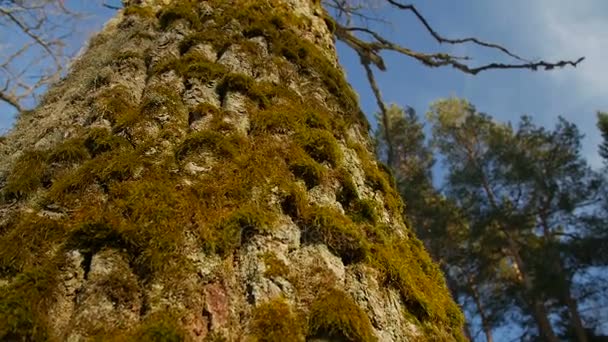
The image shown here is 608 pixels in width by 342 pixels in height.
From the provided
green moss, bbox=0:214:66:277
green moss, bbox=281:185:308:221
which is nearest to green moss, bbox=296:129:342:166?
green moss, bbox=281:185:308:221

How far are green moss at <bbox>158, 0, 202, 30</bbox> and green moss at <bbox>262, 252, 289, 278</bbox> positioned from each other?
179 centimetres

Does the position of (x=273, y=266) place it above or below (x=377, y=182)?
below

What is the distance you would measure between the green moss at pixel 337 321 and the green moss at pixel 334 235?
23 cm

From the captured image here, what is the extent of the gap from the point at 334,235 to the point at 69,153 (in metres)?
1.08

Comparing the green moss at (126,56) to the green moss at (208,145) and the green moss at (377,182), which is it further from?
the green moss at (377,182)

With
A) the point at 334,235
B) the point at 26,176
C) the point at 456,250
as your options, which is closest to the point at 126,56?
the point at 26,176

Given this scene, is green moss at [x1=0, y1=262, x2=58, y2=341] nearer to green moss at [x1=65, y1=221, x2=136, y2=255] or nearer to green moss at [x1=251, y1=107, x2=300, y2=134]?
green moss at [x1=65, y1=221, x2=136, y2=255]

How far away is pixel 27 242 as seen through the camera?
1.55 metres

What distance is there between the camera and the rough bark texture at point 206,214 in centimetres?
139

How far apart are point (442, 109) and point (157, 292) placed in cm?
2133

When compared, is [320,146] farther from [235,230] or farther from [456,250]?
[456,250]

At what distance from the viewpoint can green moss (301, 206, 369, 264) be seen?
1716 millimetres

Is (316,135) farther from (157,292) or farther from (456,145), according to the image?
(456,145)

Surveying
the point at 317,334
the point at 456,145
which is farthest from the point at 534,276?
the point at 317,334
